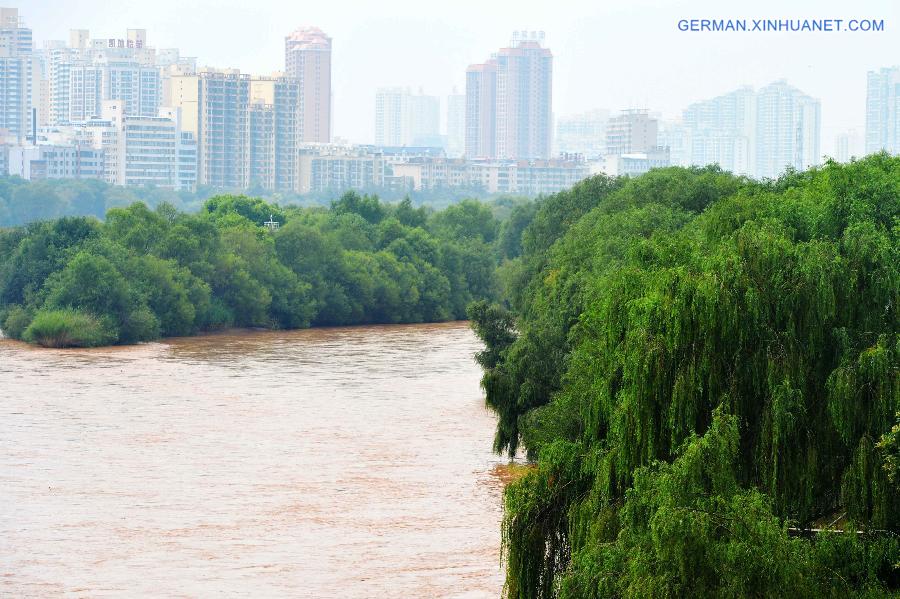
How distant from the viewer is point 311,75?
527 ft

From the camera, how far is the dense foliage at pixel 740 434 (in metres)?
10.1

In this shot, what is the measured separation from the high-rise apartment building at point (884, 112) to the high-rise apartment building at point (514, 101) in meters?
57.7

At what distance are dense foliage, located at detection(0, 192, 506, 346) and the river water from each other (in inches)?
131

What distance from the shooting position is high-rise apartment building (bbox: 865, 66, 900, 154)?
373 feet

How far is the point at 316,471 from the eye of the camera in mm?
22906

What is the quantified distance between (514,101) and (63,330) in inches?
5338

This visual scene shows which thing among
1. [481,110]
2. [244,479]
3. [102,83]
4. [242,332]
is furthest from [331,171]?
[244,479]

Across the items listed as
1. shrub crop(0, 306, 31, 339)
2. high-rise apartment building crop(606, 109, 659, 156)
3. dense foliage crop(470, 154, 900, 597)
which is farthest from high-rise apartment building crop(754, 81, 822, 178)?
dense foliage crop(470, 154, 900, 597)

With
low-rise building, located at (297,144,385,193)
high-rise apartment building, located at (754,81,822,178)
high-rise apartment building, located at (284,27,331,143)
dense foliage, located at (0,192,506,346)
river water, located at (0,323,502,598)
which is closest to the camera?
river water, located at (0,323,502,598)

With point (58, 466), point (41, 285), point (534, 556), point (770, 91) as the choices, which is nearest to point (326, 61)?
point (770, 91)

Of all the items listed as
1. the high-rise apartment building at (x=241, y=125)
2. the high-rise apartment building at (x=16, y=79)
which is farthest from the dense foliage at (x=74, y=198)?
the high-rise apartment building at (x=16, y=79)

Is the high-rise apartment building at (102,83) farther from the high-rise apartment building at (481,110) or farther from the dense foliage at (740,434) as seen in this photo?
the dense foliage at (740,434)

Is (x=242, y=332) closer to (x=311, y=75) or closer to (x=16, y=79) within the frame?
(x=16, y=79)

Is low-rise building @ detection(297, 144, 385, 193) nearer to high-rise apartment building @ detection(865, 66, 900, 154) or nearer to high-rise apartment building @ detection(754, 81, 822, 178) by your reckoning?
high-rise apartment building @ detection(754, 81, 822, 178)
